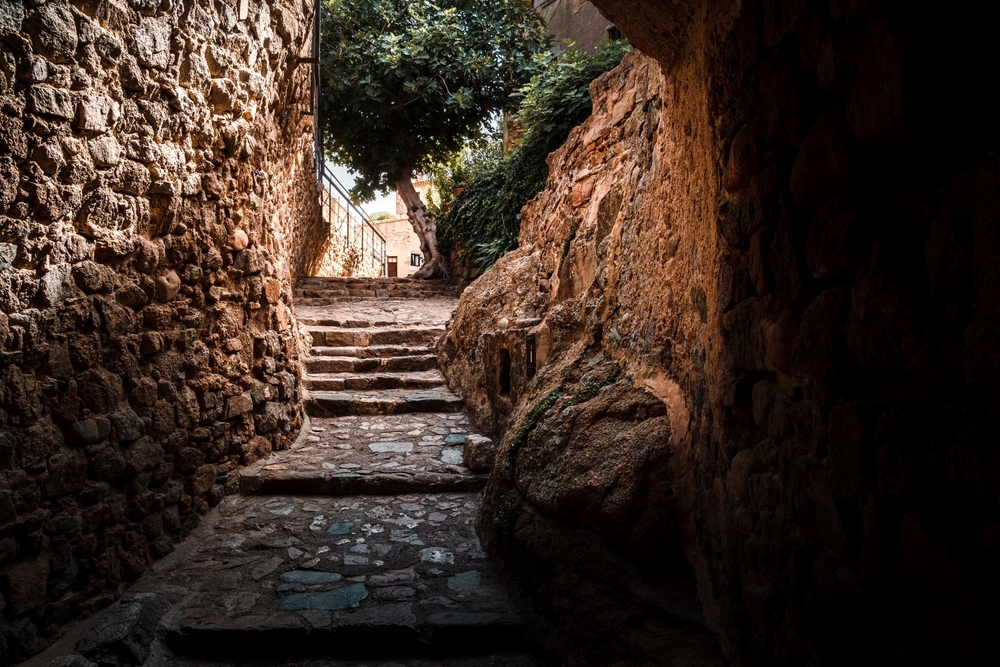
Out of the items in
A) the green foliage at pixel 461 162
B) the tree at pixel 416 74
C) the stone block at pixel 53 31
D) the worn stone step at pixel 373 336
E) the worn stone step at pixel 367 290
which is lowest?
the worn stone step at pixel 373 336

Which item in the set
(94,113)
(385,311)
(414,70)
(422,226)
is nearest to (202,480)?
(94,113)

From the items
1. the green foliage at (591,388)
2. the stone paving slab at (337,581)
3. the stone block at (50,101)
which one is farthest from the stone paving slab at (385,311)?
the stone block at (50,101)

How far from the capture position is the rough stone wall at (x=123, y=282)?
2430 millimetres

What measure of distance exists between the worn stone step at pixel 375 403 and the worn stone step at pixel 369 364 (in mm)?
495

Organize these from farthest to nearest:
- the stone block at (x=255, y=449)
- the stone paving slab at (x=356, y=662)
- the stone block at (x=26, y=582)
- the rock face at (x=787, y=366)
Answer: the stone block at (x=255, y=449)
the stone paving slab at (x=356, y=662)
the stone block at (x=26, y=582)
the rock face at (x=787, y=366)

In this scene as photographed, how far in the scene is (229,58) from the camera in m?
3.72

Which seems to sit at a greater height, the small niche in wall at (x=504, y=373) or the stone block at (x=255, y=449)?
the small niche in wall at (x=504, y=373)

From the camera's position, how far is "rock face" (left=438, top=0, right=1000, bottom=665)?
873 mm

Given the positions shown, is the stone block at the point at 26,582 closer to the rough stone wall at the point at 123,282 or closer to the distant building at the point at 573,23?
the rough stone wall at the point at 123,282

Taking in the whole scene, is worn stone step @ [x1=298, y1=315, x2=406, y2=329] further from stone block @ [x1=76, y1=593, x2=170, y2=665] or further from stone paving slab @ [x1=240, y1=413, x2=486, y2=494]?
stone block @ [x1=76, y1=593, x2=170, y2=665]

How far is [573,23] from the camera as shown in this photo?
13.8m

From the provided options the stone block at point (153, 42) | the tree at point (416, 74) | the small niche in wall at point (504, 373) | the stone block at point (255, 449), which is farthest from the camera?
the tree at point (416, 74)

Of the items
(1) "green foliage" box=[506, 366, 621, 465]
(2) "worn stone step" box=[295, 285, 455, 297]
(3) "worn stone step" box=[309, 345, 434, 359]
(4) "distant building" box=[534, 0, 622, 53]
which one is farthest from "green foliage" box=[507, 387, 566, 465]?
(4) "distant building" box=[534, 0, 622, 53]

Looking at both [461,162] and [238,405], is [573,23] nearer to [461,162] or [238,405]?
[461,162]
